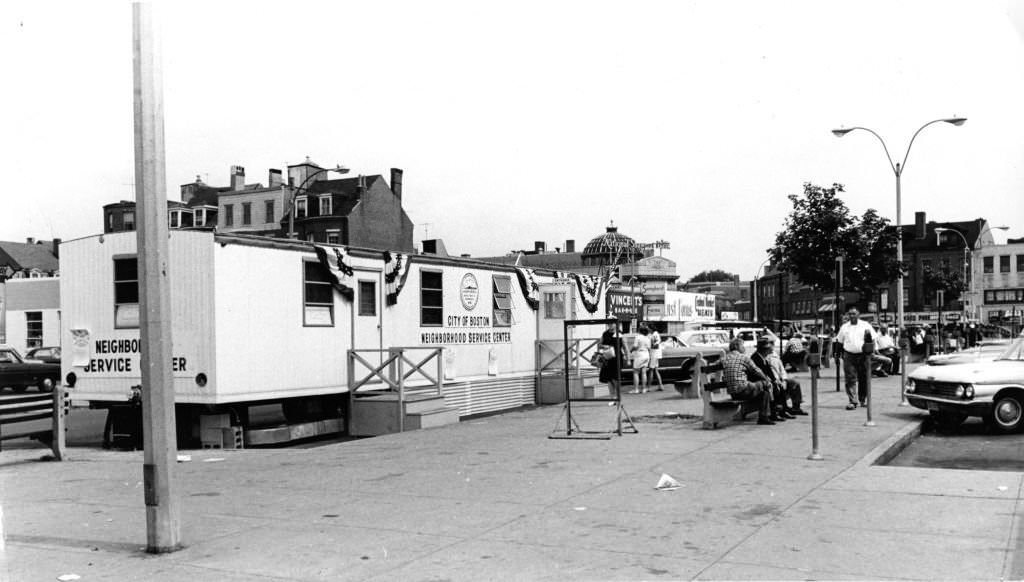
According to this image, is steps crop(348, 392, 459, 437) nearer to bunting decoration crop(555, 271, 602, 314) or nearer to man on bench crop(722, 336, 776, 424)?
man on bench crop(722, 336, 776, 424)

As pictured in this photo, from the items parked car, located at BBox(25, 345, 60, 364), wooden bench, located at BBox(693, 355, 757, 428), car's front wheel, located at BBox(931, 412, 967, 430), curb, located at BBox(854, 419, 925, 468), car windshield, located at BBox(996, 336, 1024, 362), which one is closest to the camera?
curb, located at BBox(854, 419, 925, 468)

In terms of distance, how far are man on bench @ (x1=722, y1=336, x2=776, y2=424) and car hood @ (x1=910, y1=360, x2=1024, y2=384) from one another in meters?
2.38

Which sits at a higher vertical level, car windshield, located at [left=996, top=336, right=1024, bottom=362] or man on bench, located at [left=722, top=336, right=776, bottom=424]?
car windshield, located at [left=996, top=336, right=1024, bottom=362]

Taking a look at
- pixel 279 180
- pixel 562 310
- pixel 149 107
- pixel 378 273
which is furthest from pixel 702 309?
pixel 149 107

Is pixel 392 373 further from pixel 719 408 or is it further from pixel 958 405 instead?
pixel 958 405

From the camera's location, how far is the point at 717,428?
12797 mm

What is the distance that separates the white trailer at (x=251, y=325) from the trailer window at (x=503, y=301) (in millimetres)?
2188

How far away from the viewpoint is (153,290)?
6.17 metres

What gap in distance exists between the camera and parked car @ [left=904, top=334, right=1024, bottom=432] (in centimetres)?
1258

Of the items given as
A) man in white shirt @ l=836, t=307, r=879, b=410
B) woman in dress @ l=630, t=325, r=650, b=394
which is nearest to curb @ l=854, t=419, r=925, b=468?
man in white shirt @ l=836, t=307, r=879, b=410

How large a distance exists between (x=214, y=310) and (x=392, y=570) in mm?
7877

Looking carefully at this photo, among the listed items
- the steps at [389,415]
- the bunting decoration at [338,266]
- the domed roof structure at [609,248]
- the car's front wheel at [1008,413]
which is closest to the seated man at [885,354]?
the car's front wheel at [1008,413]

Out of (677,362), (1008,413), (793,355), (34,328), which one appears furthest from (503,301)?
(34,328)

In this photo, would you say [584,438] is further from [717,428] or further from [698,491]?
[698,491]
